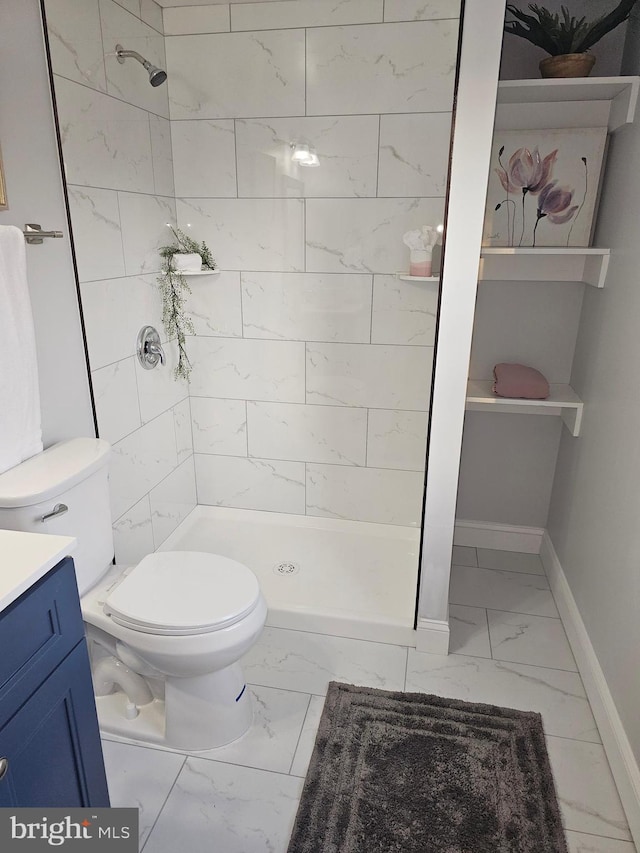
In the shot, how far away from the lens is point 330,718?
6.59 ft

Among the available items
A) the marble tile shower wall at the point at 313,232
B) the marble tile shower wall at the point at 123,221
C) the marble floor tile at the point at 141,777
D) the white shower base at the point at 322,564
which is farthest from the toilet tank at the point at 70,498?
the marble tile shower wall at the point at 313,232

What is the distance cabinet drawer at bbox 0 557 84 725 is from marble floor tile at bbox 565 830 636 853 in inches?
55.0

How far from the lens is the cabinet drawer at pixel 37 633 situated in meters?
1.14

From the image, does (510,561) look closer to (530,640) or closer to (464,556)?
(464,556)

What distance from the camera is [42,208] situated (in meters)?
1.87

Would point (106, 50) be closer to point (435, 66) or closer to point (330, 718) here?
point (435, 66)

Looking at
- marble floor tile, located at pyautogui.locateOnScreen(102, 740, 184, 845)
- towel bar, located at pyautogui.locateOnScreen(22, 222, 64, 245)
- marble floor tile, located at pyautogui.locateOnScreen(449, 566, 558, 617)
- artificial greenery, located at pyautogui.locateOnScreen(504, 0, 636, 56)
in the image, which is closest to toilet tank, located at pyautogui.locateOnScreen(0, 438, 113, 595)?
marble floor tile, located at pyautogui.locateOnScreen(102, 740, 184, 845)

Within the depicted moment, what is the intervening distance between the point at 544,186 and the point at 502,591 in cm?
171

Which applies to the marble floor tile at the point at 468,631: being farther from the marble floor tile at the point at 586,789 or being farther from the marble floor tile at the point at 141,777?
the marble floor tile at the point at 141,777

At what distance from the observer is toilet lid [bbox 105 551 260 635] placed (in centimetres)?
176

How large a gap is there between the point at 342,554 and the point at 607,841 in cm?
155

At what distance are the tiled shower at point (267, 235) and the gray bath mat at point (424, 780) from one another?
1126 mm

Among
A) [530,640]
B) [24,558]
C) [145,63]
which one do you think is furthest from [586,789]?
[145,63]

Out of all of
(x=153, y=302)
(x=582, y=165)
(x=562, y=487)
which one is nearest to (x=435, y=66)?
(x=582, y=165)
